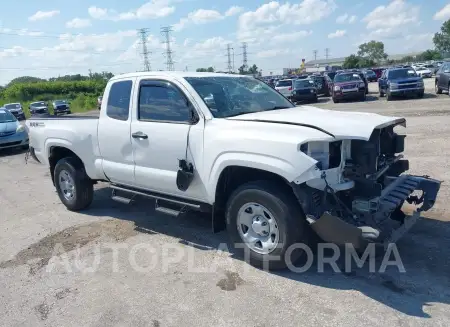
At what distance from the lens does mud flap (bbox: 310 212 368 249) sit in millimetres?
3717

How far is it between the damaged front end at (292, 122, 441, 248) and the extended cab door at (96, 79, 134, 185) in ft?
8.14

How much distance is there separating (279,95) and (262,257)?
239 cm

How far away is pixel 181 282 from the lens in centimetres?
434

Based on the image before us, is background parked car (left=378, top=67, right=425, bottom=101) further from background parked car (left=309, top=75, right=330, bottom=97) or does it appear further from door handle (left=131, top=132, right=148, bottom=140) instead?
door handle (left=131, top=132, right=148, bottom=140)

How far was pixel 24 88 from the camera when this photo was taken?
7750cm

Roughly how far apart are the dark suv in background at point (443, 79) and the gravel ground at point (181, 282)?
18058 millimetres

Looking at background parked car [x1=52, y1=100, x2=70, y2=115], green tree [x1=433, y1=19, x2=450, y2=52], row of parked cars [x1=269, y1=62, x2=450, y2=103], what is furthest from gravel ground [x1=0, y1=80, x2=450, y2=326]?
green tree [x1=433, y1=19, x2=450, y2=52]

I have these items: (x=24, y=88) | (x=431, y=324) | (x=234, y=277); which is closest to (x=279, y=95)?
(x=234, y=277)

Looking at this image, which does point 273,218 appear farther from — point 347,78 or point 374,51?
point 374,51

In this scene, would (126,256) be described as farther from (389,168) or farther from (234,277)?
(389,168)

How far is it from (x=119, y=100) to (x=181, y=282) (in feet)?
8.54

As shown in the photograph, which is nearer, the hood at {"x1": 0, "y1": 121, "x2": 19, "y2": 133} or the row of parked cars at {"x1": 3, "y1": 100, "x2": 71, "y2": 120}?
the hood at {"x1": 0, "y1": 121, "x2": 19, "y2": 133}

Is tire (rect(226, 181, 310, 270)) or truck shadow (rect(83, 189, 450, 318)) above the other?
tire (rect(226, 181, 310, 270))

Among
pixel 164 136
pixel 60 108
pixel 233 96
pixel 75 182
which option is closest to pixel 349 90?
pixel 75 182
